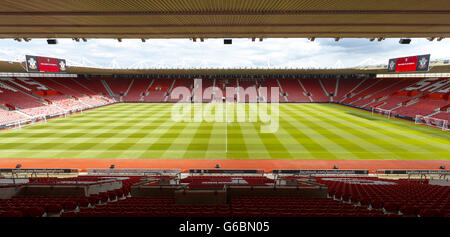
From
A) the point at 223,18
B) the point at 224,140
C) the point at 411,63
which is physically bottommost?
the point at 224,140

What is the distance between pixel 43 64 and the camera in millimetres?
27656

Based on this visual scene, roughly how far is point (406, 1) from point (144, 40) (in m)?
13.5

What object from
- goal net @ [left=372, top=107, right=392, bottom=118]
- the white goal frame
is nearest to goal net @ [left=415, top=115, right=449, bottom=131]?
the white goal frame

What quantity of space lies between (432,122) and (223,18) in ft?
132

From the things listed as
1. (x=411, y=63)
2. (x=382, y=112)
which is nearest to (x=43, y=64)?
(x=411, y=63)

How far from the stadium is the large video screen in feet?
0.44

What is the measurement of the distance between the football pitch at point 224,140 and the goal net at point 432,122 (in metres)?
1.93

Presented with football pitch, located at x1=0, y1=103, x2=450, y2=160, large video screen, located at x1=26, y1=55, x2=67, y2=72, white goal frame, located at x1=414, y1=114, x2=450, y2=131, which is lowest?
football pitch, located at x1=0, y1=103, x2=450, y2=160

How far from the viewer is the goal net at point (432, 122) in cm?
3011

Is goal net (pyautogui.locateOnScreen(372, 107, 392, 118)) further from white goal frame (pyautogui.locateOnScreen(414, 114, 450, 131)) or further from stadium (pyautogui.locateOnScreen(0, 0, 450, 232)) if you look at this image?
white goal frame (pyautogui.locateOnScreen(414, 114, 450, 131))

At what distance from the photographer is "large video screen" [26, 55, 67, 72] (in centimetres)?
2651

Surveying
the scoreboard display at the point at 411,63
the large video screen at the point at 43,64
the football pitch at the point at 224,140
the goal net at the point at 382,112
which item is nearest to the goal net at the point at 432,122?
the football pitch at the point at 224,140

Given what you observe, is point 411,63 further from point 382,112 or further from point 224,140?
point 224,140
